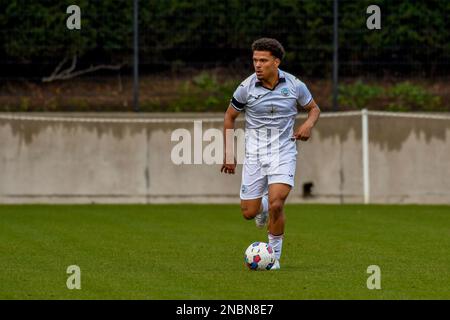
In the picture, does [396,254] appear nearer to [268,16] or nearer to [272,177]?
[272,177]

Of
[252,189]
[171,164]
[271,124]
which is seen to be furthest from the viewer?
[171,164]

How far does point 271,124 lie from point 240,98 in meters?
0.40

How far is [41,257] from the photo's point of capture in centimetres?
1391

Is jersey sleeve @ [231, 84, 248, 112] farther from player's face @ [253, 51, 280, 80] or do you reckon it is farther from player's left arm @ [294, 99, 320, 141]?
player's left arm @ [294, 99, 320, 141]

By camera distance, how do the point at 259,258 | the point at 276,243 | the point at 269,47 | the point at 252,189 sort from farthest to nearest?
the point at 252,189 < the point at 276,243 < the point at 269,47 < the point at 259,258

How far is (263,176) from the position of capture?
13312mm

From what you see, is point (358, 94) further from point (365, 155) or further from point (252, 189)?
point (252, 189)

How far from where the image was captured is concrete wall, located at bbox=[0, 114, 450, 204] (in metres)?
22.6

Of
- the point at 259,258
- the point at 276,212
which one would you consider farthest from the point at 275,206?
the point at 259,258

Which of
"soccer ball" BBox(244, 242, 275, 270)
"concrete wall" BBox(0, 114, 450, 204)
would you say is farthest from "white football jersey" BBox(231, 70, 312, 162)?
"concrete wall" BBox(0, 114, 450, 204)

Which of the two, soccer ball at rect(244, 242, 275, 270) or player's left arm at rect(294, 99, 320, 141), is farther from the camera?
player's left arm at rect(294, 99, 320, 141)

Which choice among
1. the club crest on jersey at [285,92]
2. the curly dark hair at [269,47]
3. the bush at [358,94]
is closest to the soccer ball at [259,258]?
the club crest on jersey at [285,92]
